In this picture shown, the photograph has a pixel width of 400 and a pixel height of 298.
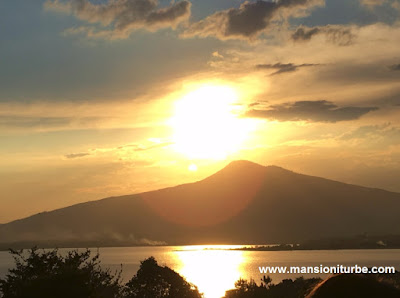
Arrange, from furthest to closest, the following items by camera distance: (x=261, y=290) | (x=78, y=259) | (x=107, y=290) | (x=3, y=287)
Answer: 1. (x=261, y=290)
2. (x=107, y=290)
3. (x=78, y=259)
4. (x=3, y=287)

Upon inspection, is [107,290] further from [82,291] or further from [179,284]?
[82,291]

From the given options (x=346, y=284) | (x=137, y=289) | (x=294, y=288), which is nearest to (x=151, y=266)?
(x=137, y=289)

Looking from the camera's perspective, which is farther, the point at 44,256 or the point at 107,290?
the point at 107,290

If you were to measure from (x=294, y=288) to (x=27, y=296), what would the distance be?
224 ft

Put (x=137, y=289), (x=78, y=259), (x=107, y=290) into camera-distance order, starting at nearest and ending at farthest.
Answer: (x=78, y=259) < (x=107, y=290) < (x=137, y=289)

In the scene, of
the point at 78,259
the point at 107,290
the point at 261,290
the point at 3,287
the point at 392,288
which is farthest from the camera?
the point at 261,290

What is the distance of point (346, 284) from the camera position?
10.6 m

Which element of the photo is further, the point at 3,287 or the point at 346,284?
the point at 3,287

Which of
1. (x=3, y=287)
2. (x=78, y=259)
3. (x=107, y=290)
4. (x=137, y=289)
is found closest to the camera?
(x=3, y=287)

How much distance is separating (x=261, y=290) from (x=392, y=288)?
70.9m

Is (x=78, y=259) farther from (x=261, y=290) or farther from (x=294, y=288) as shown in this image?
(x=294, y=288)

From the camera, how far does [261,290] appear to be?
78812 mm

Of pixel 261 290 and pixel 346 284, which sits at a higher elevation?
pixel 346 284

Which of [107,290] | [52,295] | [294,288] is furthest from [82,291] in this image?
[294,288]
